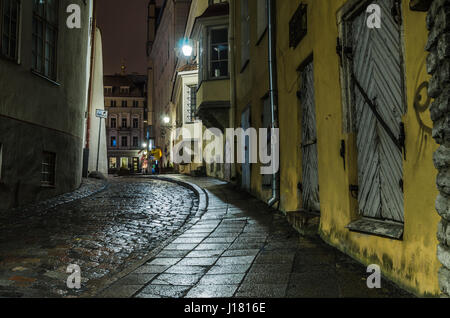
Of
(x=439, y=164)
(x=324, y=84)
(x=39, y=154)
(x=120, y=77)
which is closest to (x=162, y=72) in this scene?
(x=120, y=77)

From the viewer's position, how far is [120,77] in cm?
7056

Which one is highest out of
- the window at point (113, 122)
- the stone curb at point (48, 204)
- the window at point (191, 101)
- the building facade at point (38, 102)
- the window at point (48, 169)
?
the window at point (113, 122)

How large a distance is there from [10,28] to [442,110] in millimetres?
9971

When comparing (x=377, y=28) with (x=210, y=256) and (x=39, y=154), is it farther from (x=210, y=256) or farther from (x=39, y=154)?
(x=39, y=154)

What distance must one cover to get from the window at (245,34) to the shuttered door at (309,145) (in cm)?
535

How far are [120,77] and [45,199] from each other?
6357 centimetres

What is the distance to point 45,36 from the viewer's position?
1120 cm

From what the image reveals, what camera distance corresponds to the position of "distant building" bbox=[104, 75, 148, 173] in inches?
2694

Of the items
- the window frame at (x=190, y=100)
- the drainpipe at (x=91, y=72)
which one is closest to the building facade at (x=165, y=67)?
the window frame at (x=190, y=100)

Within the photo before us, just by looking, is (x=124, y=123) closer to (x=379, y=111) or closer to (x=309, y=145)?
(x=309, y=145)

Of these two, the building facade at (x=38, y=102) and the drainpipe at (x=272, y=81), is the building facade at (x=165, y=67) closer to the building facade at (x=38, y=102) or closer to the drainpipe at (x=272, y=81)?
the building facade at (x=38, y=102)

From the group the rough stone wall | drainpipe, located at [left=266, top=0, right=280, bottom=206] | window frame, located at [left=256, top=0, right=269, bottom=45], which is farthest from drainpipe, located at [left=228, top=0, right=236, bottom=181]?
the rough stone wall

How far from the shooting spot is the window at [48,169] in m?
11.1

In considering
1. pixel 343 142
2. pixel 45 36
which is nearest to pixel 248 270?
pixel 343 142
